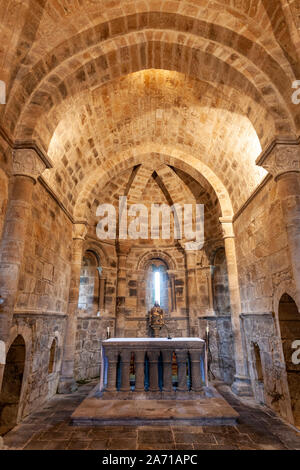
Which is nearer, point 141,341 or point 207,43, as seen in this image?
point 207,43

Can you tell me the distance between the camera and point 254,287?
6434 millimetres

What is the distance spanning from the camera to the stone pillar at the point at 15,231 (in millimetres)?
3961

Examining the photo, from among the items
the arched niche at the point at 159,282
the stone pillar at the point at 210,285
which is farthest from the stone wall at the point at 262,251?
the arched niche at the point at 159,282

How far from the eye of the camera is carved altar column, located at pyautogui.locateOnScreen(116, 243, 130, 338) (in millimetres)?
9883

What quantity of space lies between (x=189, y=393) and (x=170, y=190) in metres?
7.66

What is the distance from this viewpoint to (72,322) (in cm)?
752

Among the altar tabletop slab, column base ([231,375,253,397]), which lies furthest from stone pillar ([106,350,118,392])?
column base ([231,375,253,397])

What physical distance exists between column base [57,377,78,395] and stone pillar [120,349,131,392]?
7.36 ft

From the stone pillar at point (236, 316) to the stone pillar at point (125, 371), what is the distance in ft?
10.2

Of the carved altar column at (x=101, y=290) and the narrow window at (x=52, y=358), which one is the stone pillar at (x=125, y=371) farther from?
the carved altar column at (x=101, y=290)

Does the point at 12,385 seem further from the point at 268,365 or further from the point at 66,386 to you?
the point at 268,365

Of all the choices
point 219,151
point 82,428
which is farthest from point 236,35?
point 82,428

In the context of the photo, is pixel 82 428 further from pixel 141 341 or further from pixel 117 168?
pixel 117 168

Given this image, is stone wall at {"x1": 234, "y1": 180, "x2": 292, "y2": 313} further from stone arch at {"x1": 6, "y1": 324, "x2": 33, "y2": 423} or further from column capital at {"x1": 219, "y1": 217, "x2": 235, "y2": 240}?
stone arch at {"x1": 6, "y1": 324, "x2": 33, "y2": 423}
